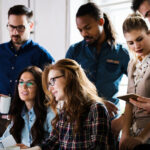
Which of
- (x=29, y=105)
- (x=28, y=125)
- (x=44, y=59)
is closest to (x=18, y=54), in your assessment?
(x=44, y=59)

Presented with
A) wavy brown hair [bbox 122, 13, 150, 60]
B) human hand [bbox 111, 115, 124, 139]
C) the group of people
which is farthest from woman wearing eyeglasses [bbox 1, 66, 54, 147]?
wavy brown hair [bbox 122, 13, 150, 60]

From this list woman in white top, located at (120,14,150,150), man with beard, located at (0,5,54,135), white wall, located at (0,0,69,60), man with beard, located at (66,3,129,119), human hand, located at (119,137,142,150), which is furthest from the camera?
white wall, located at (0,0,69,60)

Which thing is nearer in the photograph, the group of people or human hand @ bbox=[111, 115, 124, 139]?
the group of people

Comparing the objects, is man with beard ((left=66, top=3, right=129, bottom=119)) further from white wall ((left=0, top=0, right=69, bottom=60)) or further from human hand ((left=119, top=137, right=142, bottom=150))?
white wall ((left=0, top=0, right=69, bottom=60))

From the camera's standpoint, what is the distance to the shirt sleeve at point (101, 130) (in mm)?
1361

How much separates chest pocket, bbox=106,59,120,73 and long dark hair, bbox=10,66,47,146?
1.76ft

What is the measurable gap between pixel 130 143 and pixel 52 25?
6.61 ft

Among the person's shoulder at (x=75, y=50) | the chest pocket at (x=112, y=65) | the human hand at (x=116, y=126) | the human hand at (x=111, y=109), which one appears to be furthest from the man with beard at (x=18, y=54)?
the human hand at (x=116, y=126)

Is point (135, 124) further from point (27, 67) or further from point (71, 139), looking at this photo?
point (27, 67)

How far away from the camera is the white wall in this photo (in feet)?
9.60

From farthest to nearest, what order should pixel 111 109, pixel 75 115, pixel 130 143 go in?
pixel 111 109 < pixel 75 115 < pixel 130 143

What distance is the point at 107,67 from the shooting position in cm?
190

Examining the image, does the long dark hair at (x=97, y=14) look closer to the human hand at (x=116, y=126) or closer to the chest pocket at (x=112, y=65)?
the chest pocket at (x=112, y=65)

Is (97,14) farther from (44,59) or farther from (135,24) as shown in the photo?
(44,59)
